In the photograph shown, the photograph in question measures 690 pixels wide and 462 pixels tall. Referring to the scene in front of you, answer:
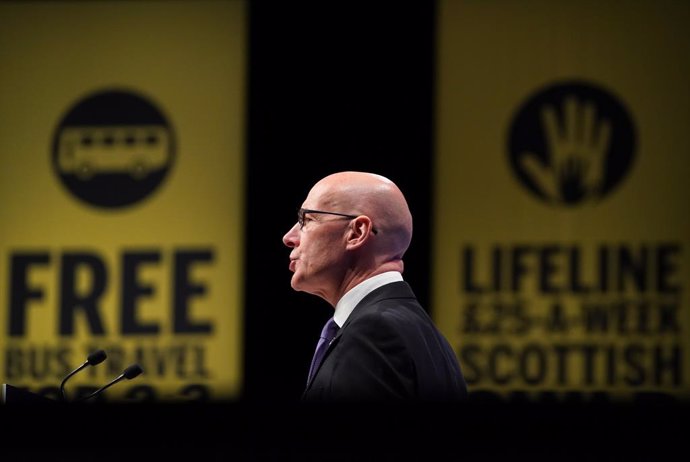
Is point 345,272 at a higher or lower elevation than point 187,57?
lower

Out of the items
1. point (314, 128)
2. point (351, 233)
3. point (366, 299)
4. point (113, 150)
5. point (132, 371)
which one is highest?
point (314, 128)

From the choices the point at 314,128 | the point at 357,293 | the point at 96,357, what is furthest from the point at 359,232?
the point at 314,128

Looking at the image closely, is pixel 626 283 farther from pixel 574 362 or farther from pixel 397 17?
pixel 397 17

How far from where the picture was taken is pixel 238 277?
5.23 metres

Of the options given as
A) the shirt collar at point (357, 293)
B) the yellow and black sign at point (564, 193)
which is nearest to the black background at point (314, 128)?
the yellow and black sign at point (564, 193)

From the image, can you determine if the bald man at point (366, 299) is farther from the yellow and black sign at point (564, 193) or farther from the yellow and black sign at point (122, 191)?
the yellow and black sign at point (122, 191)

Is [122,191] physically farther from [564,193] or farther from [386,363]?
[386,363]

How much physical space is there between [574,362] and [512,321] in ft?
1.01

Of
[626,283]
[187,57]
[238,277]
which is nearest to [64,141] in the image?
[187,57]

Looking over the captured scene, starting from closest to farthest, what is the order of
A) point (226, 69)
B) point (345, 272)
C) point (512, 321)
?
point (345, 272), point (512, 321), point (226, 69)

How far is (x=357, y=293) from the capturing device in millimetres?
2609

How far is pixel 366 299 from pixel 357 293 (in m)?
0.05

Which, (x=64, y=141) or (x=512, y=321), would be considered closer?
(x=512, y=321)

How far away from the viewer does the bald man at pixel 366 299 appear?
88.7 inches
